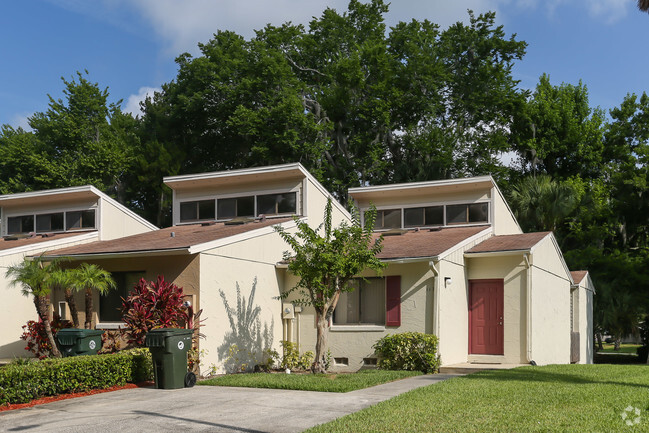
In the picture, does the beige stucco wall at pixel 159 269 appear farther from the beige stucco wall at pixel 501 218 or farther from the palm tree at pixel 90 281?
the beige stucco wall at pixel 501 218

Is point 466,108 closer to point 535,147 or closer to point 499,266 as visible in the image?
point 535,147

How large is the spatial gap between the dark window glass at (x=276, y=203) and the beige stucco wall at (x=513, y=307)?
6698 mm

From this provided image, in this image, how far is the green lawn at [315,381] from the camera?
42.2ft

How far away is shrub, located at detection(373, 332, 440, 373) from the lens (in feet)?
53.9

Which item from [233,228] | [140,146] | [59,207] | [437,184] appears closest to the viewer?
[233,228]

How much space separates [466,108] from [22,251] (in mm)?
26069

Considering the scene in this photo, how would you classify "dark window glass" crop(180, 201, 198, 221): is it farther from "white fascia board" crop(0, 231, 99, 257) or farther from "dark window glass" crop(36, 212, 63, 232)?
"dark window glass" crop(36, 212, 63, 232)

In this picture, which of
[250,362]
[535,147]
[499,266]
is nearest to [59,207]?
[250,362]

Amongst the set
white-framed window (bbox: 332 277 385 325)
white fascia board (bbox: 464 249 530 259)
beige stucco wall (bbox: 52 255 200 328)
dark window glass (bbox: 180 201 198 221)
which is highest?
dark window glass (bbox: 180 201 198 221)

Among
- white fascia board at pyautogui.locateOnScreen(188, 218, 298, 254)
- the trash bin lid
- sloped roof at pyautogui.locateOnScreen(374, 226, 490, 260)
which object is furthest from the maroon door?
the trash bin lid

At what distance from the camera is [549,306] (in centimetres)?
2039

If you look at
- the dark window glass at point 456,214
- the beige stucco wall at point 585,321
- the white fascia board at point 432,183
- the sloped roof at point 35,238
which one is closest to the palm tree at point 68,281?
the sloped roof at point 35,238

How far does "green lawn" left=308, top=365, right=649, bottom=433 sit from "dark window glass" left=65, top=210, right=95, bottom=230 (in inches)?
604

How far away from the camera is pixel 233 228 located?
2011 centimetres
